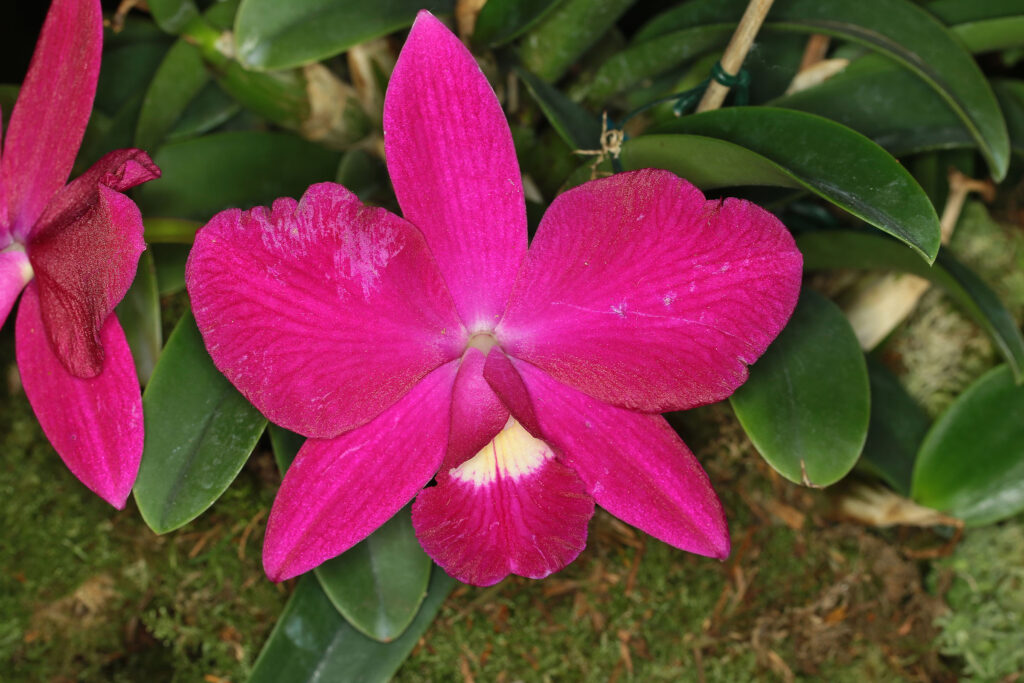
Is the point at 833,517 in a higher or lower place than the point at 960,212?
lower

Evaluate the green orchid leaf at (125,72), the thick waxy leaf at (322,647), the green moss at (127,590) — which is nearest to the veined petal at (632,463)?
the thick waxy leaf at (322,647)

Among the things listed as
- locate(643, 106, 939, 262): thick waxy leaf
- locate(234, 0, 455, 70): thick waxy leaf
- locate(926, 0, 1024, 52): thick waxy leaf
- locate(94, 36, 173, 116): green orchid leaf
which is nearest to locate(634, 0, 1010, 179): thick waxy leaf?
locate(926, 0, 1024, 52): thick waxy leaf

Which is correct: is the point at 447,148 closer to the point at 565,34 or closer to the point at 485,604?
the point at 565,34

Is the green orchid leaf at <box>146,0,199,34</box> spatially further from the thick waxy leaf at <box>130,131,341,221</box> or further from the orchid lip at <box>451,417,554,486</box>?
the orchid lip at <box>451,417,554,486</box>

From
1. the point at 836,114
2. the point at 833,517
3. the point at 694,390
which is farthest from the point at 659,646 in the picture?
the point at 836,114

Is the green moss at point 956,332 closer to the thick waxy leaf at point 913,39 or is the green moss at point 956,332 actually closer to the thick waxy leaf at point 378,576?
the thick waxy leaf at point 913,39

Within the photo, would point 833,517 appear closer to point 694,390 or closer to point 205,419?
point 694,390

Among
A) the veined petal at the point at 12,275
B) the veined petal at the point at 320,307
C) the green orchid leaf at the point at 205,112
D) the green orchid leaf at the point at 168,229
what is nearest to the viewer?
the veined petal at the point at 320,307
